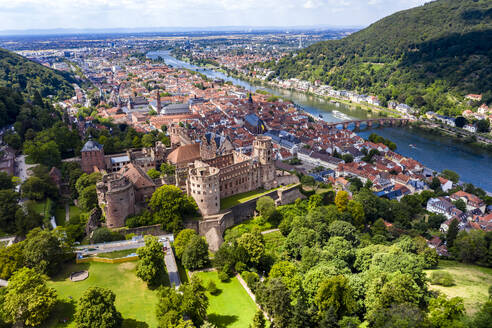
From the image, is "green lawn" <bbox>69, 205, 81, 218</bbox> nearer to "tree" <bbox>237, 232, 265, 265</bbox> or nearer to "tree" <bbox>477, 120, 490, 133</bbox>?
"tree" <bbox>237, 232, 265, 265</bbox>

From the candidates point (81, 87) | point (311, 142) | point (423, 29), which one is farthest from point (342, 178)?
point (423, 29)

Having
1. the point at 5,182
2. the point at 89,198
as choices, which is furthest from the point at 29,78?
the point at 89,198

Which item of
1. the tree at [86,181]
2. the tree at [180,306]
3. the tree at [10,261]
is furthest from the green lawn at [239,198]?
the tree at [10,261]

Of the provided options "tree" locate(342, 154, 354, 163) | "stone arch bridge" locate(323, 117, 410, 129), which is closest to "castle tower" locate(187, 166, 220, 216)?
"tree" locate(342, 154, 354, 163)

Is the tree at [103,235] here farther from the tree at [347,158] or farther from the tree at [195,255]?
the tree at [347,158]

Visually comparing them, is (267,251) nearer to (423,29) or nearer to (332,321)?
(332,321)

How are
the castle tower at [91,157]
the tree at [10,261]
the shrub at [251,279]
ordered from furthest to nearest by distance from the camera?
the castle tower at [91,157] → the shrub at [251,279] → the tree at [10,261]
